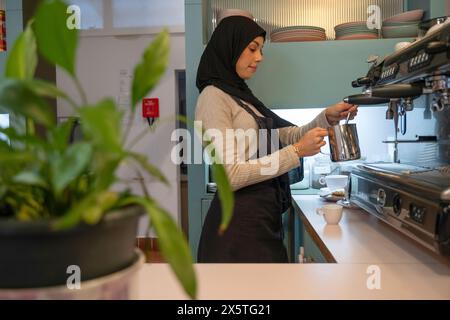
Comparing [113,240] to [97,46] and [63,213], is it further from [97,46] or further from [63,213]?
[97,46]

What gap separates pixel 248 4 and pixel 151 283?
1.89 meters

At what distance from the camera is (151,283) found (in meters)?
0.72

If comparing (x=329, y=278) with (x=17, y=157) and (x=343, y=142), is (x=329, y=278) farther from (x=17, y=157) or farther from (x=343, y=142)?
(x=343, y=142)

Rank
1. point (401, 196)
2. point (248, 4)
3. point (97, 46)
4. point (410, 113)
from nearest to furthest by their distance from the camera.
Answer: point (401, 196)
point (410, 113)
point (248, 4)
point (97, 46)

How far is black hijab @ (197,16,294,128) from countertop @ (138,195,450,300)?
0.77 m

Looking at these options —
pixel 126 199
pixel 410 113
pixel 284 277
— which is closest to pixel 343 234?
pixel 284 277

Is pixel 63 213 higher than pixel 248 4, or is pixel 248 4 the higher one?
pixel 248 4

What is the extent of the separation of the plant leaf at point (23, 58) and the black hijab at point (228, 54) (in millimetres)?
1082

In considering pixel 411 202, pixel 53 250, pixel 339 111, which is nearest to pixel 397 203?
pixel 411 202

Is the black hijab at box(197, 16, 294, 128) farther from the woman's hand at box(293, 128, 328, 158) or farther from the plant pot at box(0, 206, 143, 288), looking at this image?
the plant pot at box(0, 206, 143, 288)

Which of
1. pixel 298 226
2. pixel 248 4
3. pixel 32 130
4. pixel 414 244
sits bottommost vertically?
pixel 298 226

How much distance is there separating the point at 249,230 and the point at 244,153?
0.89 ft

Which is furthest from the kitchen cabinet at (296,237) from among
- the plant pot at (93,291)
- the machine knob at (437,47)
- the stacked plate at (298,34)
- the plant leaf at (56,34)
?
the plant leaf at (56,34)

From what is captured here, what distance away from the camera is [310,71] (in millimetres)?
1944
